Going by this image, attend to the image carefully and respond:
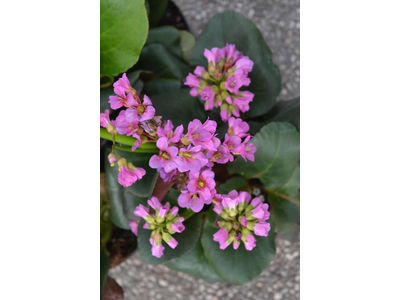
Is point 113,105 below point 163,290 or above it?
above

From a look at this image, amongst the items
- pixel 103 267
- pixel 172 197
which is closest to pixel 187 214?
pixel 172 197

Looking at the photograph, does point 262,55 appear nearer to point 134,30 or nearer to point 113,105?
point 134,30

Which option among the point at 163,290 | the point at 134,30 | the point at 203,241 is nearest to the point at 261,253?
the point at 203,241

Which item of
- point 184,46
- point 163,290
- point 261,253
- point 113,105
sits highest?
point 113,105

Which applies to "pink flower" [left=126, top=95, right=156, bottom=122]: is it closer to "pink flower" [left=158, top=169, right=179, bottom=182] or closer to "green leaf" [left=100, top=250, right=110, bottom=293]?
"pink flower" [left=158, top=169, right=179, bottom=182]

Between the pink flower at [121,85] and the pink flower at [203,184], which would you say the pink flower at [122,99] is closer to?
the pink flower at [121,85]

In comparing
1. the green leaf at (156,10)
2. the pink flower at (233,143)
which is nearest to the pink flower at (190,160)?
the pink flower at (233,143)
